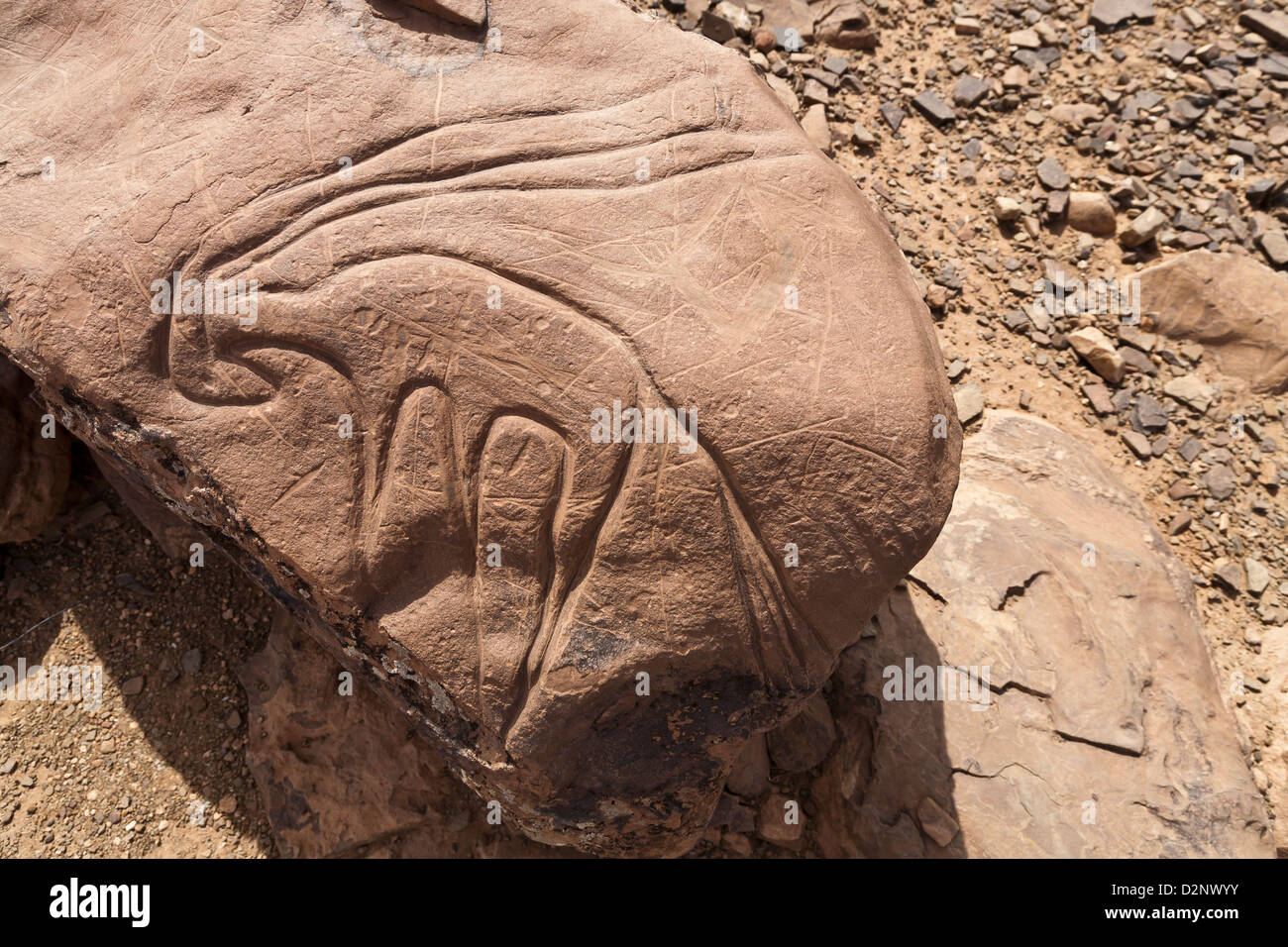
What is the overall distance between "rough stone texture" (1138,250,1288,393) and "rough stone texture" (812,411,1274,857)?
153 cm

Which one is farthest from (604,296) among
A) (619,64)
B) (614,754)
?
(614,754)

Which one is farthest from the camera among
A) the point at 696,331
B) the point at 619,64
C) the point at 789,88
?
the point at 789,88

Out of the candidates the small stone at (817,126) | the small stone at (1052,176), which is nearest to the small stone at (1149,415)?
the small stone at (1052,176)

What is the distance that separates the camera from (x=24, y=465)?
3896mm

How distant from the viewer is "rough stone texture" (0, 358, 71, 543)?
383 cm

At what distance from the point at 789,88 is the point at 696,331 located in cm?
327

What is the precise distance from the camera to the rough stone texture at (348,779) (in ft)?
11.9

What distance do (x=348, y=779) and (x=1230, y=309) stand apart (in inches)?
205

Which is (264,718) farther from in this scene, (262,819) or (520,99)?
(520,99)

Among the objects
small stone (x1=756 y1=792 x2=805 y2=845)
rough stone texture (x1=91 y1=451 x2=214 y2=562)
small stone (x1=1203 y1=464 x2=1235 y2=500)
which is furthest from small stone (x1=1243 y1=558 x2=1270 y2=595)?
rough stone texture (x1=91 y1=451 x2=214 y2=562)

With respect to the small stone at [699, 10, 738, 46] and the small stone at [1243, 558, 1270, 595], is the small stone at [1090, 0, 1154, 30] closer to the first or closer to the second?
the small stone at [699, 10, 738, 46]

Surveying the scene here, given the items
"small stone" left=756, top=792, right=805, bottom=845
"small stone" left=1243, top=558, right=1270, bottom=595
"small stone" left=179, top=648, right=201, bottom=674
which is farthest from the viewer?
"small stone" left=1243, top=558, right=1270, bottom=595

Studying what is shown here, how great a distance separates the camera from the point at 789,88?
5.26m

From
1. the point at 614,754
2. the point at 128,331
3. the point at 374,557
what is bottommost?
the point at 614,754
